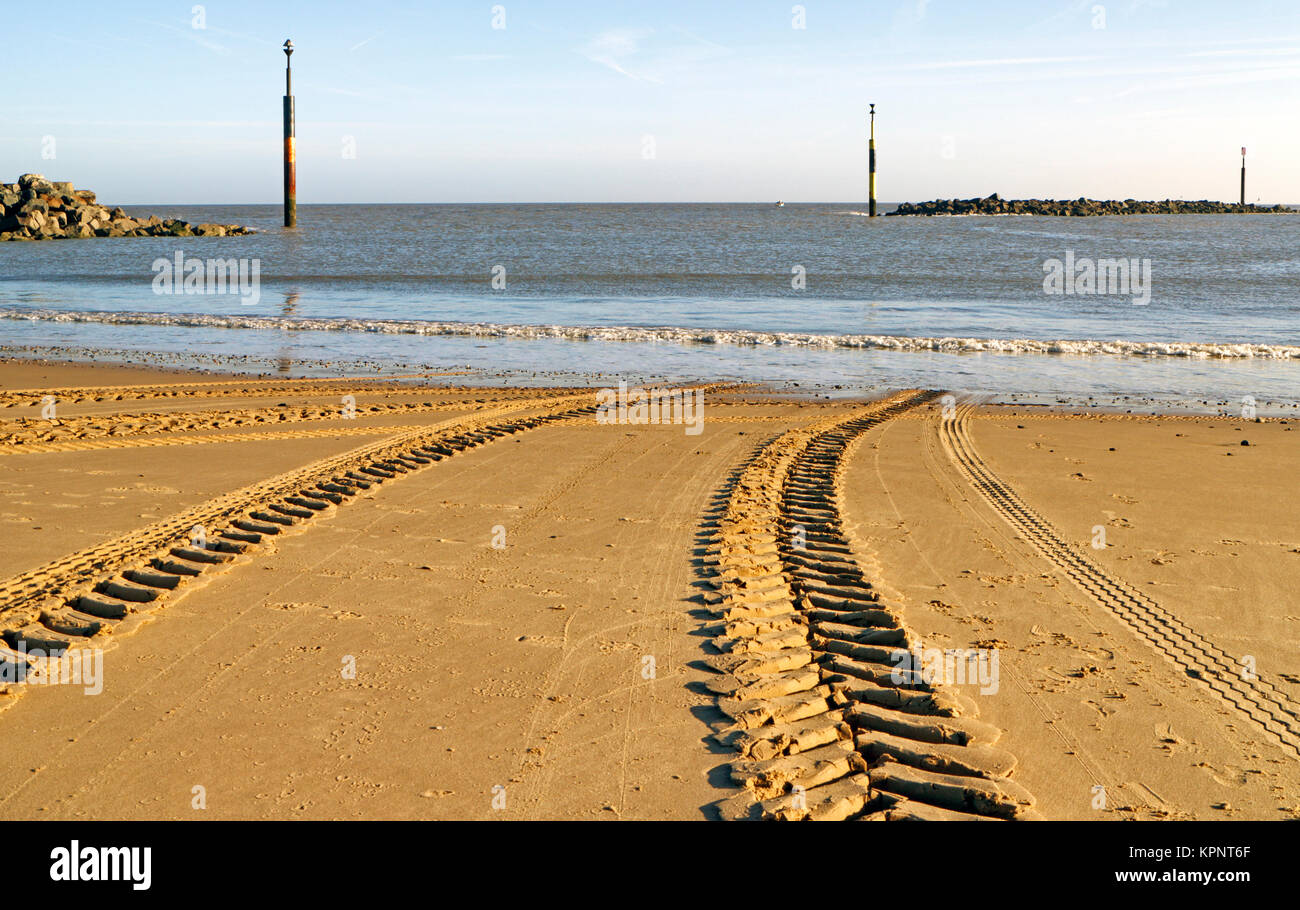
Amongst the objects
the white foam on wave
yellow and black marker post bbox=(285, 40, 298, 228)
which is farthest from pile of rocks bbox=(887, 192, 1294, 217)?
the white foam on wave

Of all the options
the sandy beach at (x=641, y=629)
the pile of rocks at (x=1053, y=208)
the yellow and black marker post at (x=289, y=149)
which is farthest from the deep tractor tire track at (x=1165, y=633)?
the pile of rocks at (x=1053, y=208)

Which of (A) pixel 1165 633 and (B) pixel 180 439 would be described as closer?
(A) pixel 1165 633

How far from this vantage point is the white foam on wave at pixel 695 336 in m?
19.5

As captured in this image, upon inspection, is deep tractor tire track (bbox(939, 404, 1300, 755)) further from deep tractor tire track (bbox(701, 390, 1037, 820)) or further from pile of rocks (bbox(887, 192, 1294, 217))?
pile of rocks (bbox(887, 192, 1294, 217))

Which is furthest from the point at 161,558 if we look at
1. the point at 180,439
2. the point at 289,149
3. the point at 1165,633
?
the point at 289,149

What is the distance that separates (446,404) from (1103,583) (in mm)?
8913

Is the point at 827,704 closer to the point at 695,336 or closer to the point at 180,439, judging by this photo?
the point at 180,439

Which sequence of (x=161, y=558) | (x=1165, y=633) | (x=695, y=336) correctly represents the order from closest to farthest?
(x=1165, y=633) < (x=161, y=558) < (x=695, y=336)

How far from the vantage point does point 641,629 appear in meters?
5.64

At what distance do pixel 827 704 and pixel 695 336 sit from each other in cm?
1677

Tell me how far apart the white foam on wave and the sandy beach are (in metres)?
9.44

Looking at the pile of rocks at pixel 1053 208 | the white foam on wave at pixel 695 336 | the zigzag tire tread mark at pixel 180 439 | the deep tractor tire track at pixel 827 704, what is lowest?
the deep tractor tire track at pixel 827 704

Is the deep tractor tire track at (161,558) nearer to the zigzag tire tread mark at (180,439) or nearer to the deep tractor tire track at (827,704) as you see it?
the zigzag tire tread mark at (180,439)

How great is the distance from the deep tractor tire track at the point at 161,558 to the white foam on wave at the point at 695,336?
11302 millimetres
